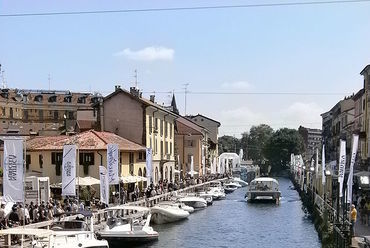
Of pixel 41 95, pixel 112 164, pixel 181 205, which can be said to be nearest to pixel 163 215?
pixel 181 205

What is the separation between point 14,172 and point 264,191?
53016mm

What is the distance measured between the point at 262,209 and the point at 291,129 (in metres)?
129

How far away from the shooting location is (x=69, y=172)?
39.9m

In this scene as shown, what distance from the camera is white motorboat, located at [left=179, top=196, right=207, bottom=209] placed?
68637 millimetres

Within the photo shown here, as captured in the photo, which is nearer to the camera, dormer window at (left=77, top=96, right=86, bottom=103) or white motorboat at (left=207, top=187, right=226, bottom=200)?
white motorboat at (left=207, top=187, right=226, bottom=200)

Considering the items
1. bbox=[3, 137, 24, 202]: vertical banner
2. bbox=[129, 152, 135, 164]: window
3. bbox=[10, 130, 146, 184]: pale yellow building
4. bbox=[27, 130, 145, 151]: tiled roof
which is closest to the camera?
bbox=[3, 137, 24, 202]: vertical banner

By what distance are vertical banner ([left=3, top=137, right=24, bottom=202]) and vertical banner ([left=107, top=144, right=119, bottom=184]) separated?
551 inches

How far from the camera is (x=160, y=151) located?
3258 inches

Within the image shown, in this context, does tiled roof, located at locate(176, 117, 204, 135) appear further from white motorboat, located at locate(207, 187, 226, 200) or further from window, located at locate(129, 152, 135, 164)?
window, located at locate(129, 152, 135, 164)

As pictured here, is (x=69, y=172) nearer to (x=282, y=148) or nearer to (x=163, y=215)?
(x=163, y=215)

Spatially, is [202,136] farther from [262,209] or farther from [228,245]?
[228,245]

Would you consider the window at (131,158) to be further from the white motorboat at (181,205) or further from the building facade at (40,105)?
the building facade at (40,105)

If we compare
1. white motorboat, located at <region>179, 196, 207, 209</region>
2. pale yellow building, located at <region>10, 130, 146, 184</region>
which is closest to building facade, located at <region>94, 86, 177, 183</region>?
white motorboat, located at <region>179, 196, 207, 209</region>

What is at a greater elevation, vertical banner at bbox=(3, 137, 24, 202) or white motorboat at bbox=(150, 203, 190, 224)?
vertical banner at bbox=(3, 137, 24, 202)
